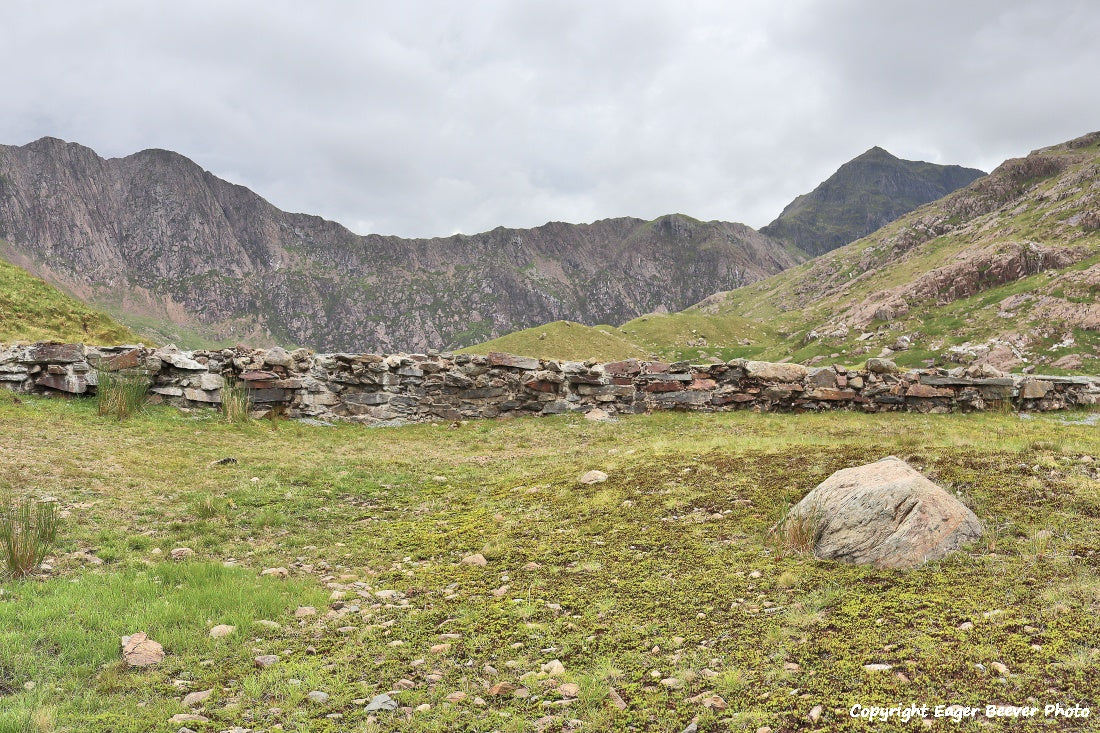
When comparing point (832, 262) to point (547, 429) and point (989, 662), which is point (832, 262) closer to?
point (547, 429)

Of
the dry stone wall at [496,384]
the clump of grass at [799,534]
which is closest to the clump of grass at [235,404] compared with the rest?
the dry stone wall at [496,384]

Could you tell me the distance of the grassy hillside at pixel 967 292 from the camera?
172 ft

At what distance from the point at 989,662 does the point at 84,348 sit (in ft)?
75.4

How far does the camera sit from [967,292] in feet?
235

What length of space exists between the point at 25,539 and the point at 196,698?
4.10 meters

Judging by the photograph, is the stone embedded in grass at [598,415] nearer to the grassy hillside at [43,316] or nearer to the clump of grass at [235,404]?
the clump of grass at [235,404]

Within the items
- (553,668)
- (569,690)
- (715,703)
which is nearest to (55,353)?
(553,668)

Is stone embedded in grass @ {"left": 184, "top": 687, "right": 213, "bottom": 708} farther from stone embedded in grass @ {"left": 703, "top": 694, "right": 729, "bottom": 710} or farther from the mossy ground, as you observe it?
stone embedded in grass @ {"left": 703, "top": 694, "right": 729, "bottom": 710}

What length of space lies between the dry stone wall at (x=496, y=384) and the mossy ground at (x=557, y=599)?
7994mm

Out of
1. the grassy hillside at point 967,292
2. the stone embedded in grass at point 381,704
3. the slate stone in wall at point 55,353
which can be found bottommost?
the stone embedded in grass at point 381,704

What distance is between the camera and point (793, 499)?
26.9ft

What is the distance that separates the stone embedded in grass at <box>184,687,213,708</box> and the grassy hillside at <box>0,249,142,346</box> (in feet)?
93.6


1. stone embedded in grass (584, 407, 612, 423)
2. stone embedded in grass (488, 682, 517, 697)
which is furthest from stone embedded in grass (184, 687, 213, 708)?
stone embedded in grass (584, 407, 612, 423)

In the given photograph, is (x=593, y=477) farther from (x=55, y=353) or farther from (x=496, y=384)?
(x=55, y=353)
